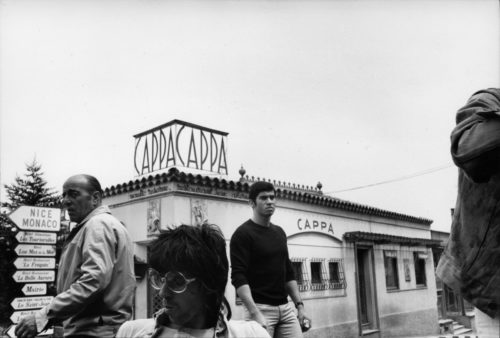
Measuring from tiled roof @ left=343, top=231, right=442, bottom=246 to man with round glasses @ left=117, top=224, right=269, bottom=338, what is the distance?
13868mm

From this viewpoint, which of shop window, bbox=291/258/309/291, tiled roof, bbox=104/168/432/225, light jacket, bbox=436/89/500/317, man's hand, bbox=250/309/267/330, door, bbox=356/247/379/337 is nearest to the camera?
light jacket, bbox=436/89/500/317

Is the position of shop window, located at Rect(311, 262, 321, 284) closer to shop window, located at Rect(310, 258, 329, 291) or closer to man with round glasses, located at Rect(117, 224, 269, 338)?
shop window, located at Rect(310, 258, 329, 291)

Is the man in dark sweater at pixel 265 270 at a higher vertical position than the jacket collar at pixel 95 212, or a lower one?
lower

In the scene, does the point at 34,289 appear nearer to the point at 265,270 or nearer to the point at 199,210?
the point at 199,210

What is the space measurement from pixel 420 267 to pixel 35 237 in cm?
1654

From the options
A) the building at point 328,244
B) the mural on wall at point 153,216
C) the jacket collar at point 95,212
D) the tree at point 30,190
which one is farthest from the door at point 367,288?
the tree at point 30,190

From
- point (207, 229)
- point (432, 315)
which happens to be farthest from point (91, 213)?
point (432, 315)

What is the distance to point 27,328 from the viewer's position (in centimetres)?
280

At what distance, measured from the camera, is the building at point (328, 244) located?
10.6 m

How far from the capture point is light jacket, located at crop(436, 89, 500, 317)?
182 centimetres

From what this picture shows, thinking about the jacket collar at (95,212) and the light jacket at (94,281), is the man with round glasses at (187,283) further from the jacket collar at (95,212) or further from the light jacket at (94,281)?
the jacket collar at (95,212)

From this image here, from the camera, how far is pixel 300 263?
13.4 meters

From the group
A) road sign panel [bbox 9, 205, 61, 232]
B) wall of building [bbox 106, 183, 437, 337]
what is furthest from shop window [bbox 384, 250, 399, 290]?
road sign panel [bbox 9, 205, 61, 232]

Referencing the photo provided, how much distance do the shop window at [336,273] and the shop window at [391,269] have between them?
3.08 metres
